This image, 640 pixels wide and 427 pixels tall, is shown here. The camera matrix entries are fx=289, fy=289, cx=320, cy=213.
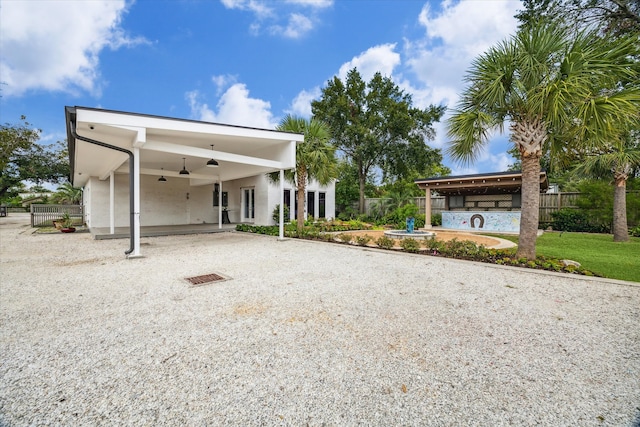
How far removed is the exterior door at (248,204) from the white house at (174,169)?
62mm

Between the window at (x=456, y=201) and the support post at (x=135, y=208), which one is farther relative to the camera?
the window at (x=456, y=201)

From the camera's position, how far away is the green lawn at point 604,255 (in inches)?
222

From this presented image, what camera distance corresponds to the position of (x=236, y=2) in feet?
41.4

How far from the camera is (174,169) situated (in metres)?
14.2

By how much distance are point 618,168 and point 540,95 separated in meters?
7.12

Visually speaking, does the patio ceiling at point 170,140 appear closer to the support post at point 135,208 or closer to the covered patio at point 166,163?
the covered patio at point 166,163

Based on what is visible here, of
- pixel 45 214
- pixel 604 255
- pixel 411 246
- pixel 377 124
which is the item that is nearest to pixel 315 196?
pixel 377 124

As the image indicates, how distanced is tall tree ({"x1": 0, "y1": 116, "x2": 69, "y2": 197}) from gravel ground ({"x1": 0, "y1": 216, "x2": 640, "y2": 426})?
69.3 feet

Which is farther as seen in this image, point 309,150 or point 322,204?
point 322,204

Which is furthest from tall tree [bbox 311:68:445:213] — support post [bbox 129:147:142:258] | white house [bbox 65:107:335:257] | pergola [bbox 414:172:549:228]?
support post [bbox 129:147:142:258]

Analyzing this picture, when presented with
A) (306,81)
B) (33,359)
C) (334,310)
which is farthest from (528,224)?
(306,81)

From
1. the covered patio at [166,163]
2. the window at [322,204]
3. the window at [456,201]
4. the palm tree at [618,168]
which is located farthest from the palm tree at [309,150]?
the window at [456,201]

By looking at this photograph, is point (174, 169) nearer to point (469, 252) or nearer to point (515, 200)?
point (469, 252)

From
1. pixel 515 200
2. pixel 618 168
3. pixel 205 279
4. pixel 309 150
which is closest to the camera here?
pixel 205 279
